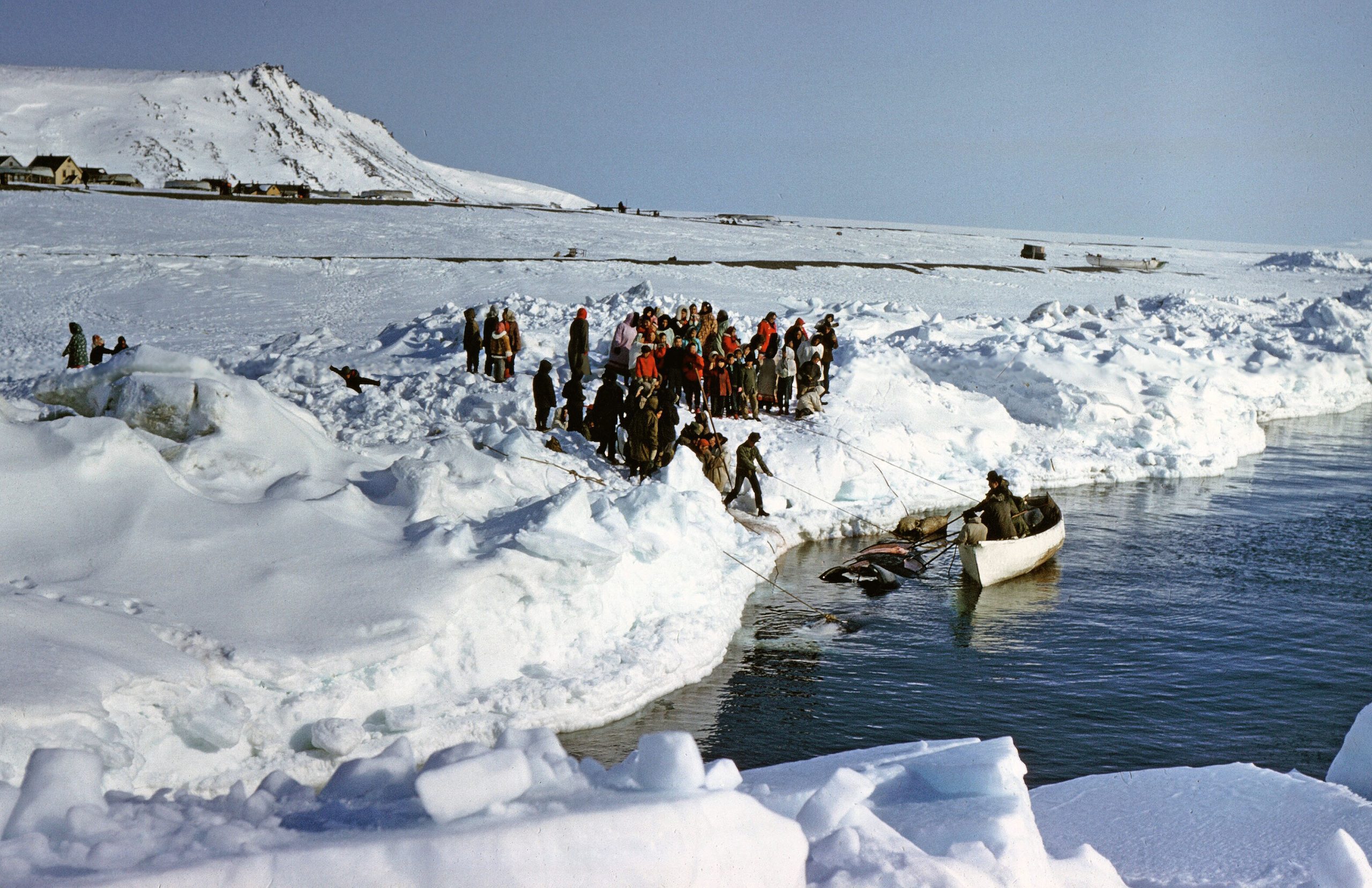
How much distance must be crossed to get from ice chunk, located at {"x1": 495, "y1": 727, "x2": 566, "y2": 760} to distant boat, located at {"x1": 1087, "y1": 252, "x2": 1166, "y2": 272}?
63.2 metres

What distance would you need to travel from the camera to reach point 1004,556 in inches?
573

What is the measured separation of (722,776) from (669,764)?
323 mm

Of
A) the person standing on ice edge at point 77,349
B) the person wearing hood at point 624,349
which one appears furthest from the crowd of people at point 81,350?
the person wearing hood at point 624,349

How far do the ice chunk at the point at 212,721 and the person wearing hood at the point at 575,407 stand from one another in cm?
912

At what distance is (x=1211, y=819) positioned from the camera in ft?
24.3

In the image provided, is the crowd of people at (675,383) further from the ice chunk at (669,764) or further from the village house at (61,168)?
the village house at (61,168)

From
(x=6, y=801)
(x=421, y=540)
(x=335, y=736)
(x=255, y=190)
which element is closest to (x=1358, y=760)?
(x=335, y=736)

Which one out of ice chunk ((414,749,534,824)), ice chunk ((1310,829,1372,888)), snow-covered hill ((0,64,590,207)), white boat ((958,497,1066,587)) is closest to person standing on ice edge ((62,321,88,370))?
white boat ((958,497,1066,587))

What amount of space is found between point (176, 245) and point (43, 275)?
25.1 ft

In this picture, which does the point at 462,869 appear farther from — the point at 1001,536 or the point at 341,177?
the point at 341,177

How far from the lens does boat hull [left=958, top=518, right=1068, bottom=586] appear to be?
14.4 metres

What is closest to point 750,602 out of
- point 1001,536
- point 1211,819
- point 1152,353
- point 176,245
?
point 1001,536

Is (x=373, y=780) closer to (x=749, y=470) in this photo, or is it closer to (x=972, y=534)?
(x=972, y=534)

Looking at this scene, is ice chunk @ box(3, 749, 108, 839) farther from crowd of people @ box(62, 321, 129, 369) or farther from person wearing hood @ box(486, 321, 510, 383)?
crowd of people @ box(62, 321, 129, 369)
